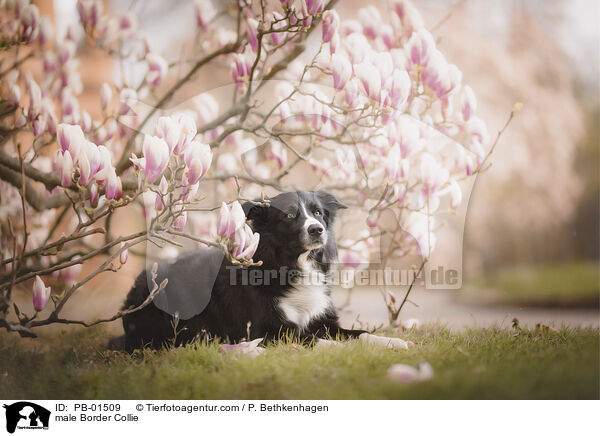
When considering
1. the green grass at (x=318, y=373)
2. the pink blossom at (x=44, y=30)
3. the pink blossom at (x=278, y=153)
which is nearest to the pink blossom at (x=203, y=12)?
the pink blossom at (x=44, y=30)

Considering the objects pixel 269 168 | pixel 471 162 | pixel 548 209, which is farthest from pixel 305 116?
pixel 548 209

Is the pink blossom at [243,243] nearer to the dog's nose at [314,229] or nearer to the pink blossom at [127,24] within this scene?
the dog's nose at [314,229]

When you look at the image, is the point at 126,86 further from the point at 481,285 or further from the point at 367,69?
the point at 481,285

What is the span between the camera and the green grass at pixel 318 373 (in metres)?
1.40

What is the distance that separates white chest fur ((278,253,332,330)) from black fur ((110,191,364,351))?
0.02m

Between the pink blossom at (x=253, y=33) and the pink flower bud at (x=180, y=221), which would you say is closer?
the pink flower bud at (x=180, y=221)

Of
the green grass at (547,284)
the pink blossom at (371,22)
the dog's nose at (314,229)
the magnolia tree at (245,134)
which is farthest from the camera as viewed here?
the green grass at (547,284)

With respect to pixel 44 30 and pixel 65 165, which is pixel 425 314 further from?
pixel 44 30

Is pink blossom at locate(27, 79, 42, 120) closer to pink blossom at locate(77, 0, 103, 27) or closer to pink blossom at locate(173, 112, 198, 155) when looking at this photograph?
pink blossom at locate(77, 0, 103, 27)

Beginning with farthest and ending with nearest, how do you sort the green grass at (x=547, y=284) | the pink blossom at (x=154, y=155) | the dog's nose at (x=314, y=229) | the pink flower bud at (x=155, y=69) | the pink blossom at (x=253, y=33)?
the green grass at (x=547, y=284) < the pink flower bud at (x=155, y=69) < the pink blossom at (x=253, y=33) < the dog's nose at (x=314, y=229) < the pink blossom at (x=154, y=155)

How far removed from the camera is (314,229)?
5.24 ft

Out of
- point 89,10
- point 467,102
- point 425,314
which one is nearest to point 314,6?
point 467,102
